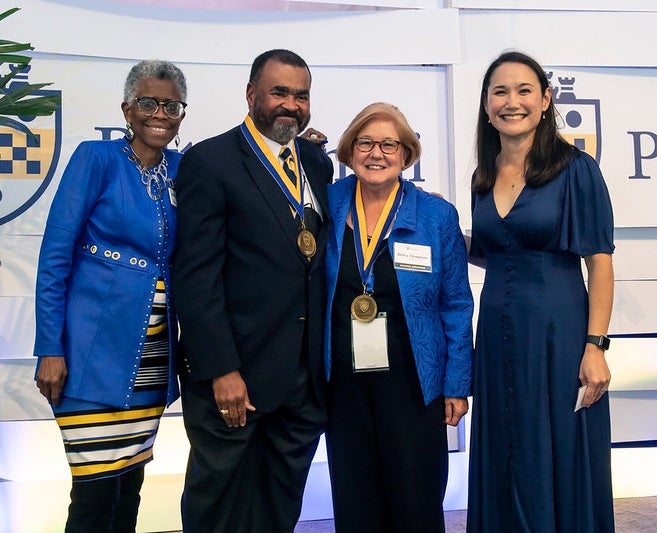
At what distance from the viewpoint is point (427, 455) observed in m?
2.09

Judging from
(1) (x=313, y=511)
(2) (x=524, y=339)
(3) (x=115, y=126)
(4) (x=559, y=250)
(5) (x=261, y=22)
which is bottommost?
(1) (x=313, y=511)

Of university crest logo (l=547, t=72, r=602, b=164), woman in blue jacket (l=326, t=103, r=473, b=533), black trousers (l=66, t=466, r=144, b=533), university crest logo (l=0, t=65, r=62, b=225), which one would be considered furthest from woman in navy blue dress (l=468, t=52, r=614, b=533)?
university crest logo (l=0, t=65, r=62, b=225)

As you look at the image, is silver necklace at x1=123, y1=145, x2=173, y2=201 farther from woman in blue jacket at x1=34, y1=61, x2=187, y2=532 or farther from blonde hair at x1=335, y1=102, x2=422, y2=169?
blonde hair at x1=335, y1=102, x2=422, y2=169

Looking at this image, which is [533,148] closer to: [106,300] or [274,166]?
[274,166]

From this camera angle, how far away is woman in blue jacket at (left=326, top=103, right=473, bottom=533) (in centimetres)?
204

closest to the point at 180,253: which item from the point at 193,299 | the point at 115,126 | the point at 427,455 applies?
the point at 193,299

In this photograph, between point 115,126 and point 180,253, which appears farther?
point 115,126

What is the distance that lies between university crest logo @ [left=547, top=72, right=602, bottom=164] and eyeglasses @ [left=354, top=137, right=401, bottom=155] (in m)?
1.92

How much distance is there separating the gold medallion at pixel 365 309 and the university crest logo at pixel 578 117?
7.15 feet

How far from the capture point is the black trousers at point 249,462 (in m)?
2.08

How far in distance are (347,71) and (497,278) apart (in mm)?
1772

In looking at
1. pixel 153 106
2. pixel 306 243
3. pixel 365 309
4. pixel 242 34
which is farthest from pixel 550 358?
pixel 242 34

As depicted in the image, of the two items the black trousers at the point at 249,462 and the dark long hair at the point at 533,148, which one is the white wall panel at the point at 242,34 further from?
the black trousers at the point at 249,462

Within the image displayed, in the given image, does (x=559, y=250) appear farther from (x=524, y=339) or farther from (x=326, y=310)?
(x=326, y=310)
